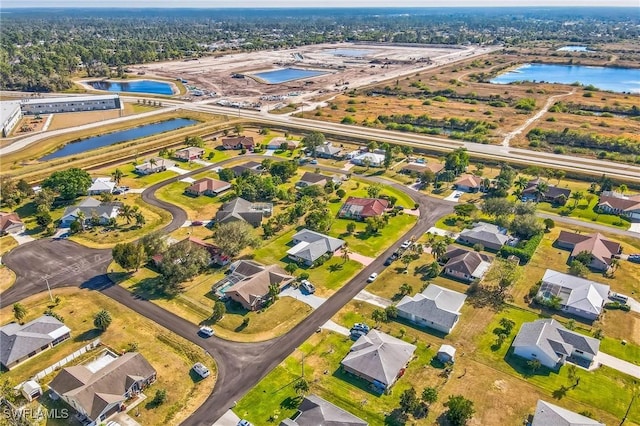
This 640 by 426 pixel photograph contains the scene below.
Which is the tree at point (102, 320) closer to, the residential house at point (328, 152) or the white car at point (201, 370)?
the white car at point (201, 370)

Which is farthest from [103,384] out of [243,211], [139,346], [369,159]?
[369,159]

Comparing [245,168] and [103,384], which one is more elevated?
[245,168]

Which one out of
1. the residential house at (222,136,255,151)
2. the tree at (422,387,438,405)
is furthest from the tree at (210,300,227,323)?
the residential house at (222,136,255,151)

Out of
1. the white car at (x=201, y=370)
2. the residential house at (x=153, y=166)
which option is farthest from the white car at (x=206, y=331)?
the residential house at (x=153, y=166)

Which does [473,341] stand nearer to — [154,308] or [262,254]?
[262,254]

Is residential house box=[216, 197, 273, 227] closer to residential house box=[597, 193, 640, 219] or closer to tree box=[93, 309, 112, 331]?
tree box=[93, 309, 112, 331]

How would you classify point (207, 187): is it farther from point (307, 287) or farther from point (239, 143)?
point (307, 287)
